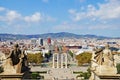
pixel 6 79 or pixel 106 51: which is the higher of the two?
pixel 106 51

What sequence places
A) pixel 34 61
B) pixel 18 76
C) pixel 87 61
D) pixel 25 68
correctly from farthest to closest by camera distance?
pixel 34 61 < pixel 87 61 < pixel 25 68 < pixel 18 76

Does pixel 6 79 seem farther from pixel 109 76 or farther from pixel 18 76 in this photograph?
pixel 109 76

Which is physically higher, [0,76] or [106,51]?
[106,51]

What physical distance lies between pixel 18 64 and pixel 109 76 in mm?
2221

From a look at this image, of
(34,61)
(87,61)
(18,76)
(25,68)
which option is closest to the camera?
(18,76)

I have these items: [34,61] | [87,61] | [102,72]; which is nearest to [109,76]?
[102,72]

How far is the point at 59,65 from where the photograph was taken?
72938mm

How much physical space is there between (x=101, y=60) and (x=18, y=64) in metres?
2.06

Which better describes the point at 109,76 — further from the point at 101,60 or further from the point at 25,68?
the point at 25,68

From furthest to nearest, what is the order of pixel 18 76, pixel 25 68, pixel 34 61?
1. pixel 34 61
2. pixel 25 68
3. pixel 18 76

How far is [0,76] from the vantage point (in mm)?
8672

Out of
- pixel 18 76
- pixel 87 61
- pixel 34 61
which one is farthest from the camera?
pixel 34 61

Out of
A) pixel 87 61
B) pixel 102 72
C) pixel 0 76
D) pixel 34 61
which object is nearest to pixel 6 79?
pixel 0 76

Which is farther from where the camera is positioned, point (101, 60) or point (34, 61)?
point (34, 61)
